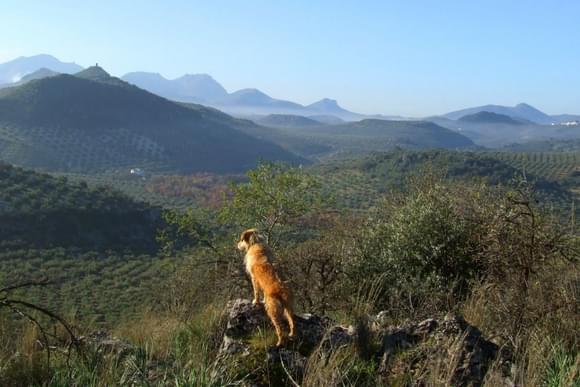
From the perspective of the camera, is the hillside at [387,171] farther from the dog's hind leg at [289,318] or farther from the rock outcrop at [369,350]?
the dog's hind leg at [289,318]

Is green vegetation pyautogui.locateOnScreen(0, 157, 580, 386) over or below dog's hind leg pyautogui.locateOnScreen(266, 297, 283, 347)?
below

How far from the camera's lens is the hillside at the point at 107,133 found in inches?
4144

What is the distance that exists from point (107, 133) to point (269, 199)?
123 m

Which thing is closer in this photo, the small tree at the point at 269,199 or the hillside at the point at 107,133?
the small tree at the point at 269,199

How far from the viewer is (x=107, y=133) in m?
128

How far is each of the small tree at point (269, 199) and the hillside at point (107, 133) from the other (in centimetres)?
8668

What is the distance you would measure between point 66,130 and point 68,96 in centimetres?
1608

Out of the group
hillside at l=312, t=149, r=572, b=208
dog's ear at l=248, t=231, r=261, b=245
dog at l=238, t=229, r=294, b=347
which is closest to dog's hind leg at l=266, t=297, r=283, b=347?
dog at l=238, t=229, r=294, b=347

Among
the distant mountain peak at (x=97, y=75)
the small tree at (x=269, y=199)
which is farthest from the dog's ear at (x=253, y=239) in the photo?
the distant mountain peak at (x=97, y=75)

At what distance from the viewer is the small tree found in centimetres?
1359

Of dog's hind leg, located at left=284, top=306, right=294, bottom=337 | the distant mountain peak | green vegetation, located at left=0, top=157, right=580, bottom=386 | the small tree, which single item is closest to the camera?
A: green vegetation, located at left=0, top=157, right=580, bottom=386

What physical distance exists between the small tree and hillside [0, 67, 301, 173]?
86.7m

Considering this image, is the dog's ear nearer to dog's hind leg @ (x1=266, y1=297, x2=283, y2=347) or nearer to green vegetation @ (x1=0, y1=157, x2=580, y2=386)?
green vegetation @ (x1=0, y1=157, x2=580, y2=386)

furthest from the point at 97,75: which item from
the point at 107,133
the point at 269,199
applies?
the point at 269,199
